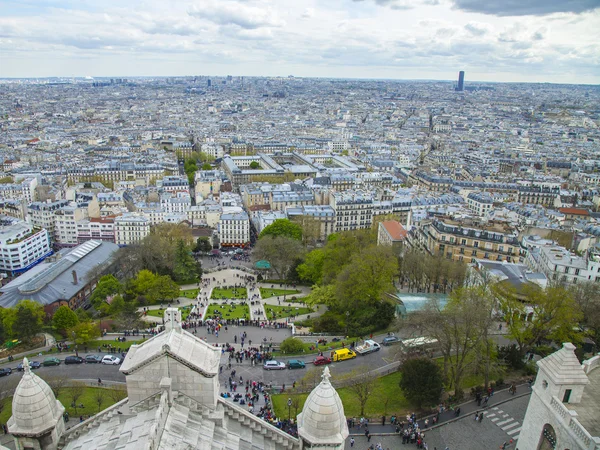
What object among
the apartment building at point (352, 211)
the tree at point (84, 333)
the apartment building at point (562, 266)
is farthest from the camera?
the apartment building at point (352, 211)

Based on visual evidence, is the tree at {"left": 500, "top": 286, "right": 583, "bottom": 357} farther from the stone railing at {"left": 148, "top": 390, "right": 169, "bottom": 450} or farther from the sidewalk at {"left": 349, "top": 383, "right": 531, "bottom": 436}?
the stone railing at {"left": 148, "top": 390, "right": 169, "bottom": 450}

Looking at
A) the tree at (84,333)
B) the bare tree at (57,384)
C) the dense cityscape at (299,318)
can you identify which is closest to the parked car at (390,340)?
the dense cityscape at (299,318)

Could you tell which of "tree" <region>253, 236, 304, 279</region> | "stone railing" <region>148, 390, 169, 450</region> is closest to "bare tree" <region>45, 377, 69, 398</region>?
"stone railing" <region>148, 390, 169, 450</region>

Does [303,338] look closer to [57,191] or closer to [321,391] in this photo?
[321,391]

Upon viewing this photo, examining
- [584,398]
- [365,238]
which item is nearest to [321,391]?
[584,398]

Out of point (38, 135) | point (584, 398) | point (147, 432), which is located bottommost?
point (38, 135)

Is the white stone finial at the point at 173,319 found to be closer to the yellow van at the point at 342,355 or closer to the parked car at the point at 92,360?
the yellow van at the point at 342,355
